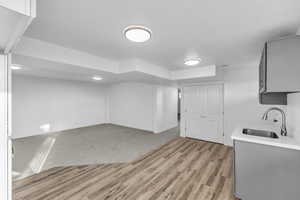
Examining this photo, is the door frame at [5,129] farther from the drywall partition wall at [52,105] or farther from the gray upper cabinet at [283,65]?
the drywall partition wall at [52,105]

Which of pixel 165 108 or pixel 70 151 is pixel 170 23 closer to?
pixel 70 151

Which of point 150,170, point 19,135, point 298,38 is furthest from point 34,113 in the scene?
point 298,38

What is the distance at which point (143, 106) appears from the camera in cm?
577

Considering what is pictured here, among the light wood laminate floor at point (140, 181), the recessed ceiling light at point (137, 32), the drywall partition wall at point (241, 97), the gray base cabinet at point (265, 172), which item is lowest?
the light wood laminate floor at point (140, 181)

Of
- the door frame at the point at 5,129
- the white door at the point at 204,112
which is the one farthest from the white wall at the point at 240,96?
the door frame at the point at 5,129

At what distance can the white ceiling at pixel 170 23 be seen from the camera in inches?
46.5

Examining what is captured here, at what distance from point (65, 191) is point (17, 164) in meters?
1.68

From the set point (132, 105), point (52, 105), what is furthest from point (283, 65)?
point (52, 105)

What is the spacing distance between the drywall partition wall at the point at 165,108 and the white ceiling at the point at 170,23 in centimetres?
335

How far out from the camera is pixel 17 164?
256 centimetres

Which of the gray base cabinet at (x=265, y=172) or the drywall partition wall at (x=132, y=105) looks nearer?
the gray base cabinet at (x=265, y=172)

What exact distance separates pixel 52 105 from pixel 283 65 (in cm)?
681

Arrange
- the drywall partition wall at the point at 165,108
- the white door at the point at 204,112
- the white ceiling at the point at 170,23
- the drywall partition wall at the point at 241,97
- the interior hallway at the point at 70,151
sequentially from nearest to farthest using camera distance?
the white ceiling at the point at 170,23, the interior hallway at the point at 70,151, the drywall partition wall at the point at 241,97, the white door at the point at 204,112, the drywall partition wall at the point at 165,108

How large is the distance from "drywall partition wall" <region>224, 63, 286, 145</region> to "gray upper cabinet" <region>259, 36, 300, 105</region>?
209 centimetres
